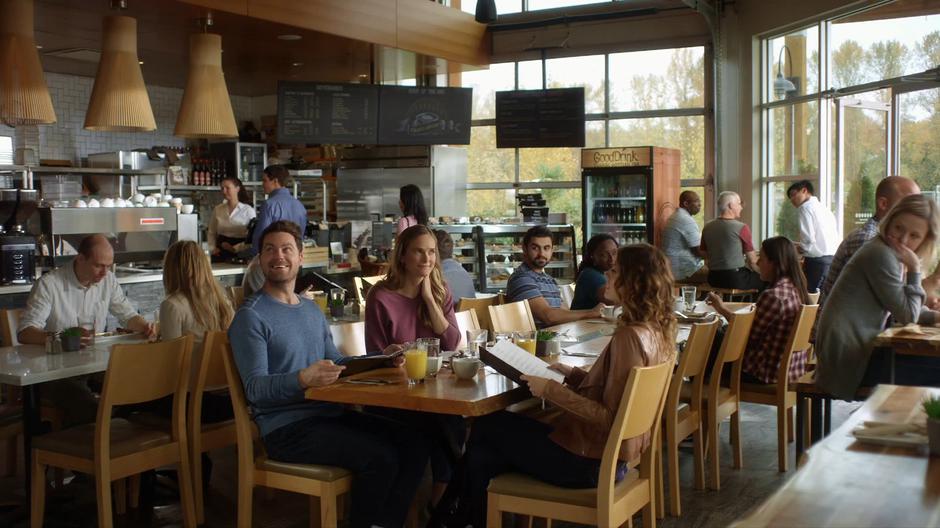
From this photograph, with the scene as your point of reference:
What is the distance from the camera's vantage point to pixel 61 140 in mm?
11164

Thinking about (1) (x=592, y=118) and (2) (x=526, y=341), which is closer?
→ (2) (x=526, y=341)

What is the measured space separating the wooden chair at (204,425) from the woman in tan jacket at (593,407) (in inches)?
51.4

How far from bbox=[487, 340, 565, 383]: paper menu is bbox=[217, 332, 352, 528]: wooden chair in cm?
70

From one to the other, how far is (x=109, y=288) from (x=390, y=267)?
6.13ft

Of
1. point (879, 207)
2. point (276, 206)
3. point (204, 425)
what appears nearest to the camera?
point (204, 425)

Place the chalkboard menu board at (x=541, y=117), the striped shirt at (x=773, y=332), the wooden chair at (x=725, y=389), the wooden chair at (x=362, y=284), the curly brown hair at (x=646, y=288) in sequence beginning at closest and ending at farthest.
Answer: the curly brown hair at (x=646, y=288), the wooden chair at (x=725, y=389), the striped shirt at (x=773, y=332), the wooden chair at (x=362, y=284), the chalkboard menu board at (x=541, y=117)

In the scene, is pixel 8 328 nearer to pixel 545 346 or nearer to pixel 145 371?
pixel 145 371

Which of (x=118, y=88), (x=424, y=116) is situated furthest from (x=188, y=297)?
(x=424, y=116)

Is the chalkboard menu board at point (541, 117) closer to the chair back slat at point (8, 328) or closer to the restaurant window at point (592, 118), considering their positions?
the restaurant window at point (592, 118)

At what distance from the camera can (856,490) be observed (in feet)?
6.31

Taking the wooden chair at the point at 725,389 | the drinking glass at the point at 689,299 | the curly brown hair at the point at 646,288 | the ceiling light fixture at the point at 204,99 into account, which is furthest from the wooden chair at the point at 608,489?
the ceiling light fixture at the point at 204,99

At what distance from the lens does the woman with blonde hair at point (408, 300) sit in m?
4.29

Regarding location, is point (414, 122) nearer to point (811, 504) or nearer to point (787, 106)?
point (787, 106)

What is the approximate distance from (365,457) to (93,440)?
1.23m
